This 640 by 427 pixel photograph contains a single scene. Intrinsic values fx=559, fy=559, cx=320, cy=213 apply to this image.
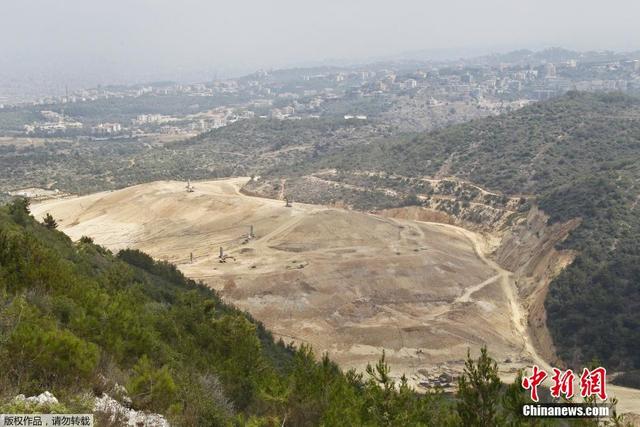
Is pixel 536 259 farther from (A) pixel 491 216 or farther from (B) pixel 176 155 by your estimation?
(B) pixel 176 155

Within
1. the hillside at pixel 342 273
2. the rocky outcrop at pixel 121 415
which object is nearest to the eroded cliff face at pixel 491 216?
the hillside at pixel 342 273

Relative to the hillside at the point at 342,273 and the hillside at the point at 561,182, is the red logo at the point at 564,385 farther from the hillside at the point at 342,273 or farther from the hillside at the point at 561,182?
the hillside at the point at 561,182

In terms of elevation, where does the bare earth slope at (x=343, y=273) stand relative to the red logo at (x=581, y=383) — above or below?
below

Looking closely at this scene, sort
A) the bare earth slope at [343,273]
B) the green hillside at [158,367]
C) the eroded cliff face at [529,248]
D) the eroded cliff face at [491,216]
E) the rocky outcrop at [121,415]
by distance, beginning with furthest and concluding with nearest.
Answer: the eroded cliff face at [491,216] → the eroded cliff face at [529,248] → the bare earth slope at [343,273] → the green hillside at [158,367] → the rocky outcrop at [121,415]

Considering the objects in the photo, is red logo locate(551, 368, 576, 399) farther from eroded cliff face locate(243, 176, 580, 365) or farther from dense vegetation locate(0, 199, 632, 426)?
eroded cliff face locate(243, 176, 580, 365)

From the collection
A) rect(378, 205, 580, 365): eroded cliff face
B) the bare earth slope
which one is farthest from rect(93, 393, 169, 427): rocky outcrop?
rect(378, 205, 580, 365): eroded cliff face

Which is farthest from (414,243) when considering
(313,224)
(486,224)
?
(486,224)
